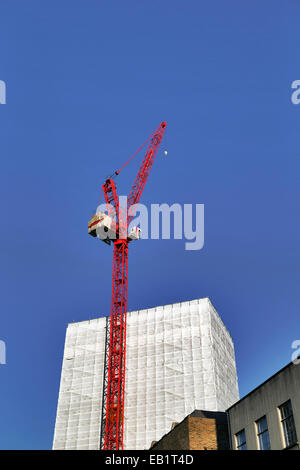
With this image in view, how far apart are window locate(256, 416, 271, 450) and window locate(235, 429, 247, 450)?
6.87ft

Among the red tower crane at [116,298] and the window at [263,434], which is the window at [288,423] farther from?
the red tower crane at [116,298]

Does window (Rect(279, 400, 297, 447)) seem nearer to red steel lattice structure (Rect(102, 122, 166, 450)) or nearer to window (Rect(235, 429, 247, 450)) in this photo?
window (Rect(235, 429, 247, 450))

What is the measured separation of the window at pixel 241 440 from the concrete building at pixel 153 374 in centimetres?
4409

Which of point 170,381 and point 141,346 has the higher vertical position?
point 141,346

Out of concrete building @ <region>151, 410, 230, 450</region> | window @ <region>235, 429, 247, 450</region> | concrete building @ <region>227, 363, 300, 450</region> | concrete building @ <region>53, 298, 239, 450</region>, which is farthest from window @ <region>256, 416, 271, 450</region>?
concrete building @ <region>53, 298, 239, 450</region>

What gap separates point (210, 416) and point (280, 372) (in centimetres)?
1216

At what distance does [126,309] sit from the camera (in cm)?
9488

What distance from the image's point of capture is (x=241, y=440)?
37.6 m

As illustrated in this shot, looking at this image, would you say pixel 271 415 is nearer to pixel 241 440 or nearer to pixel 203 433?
pixel 241 440
